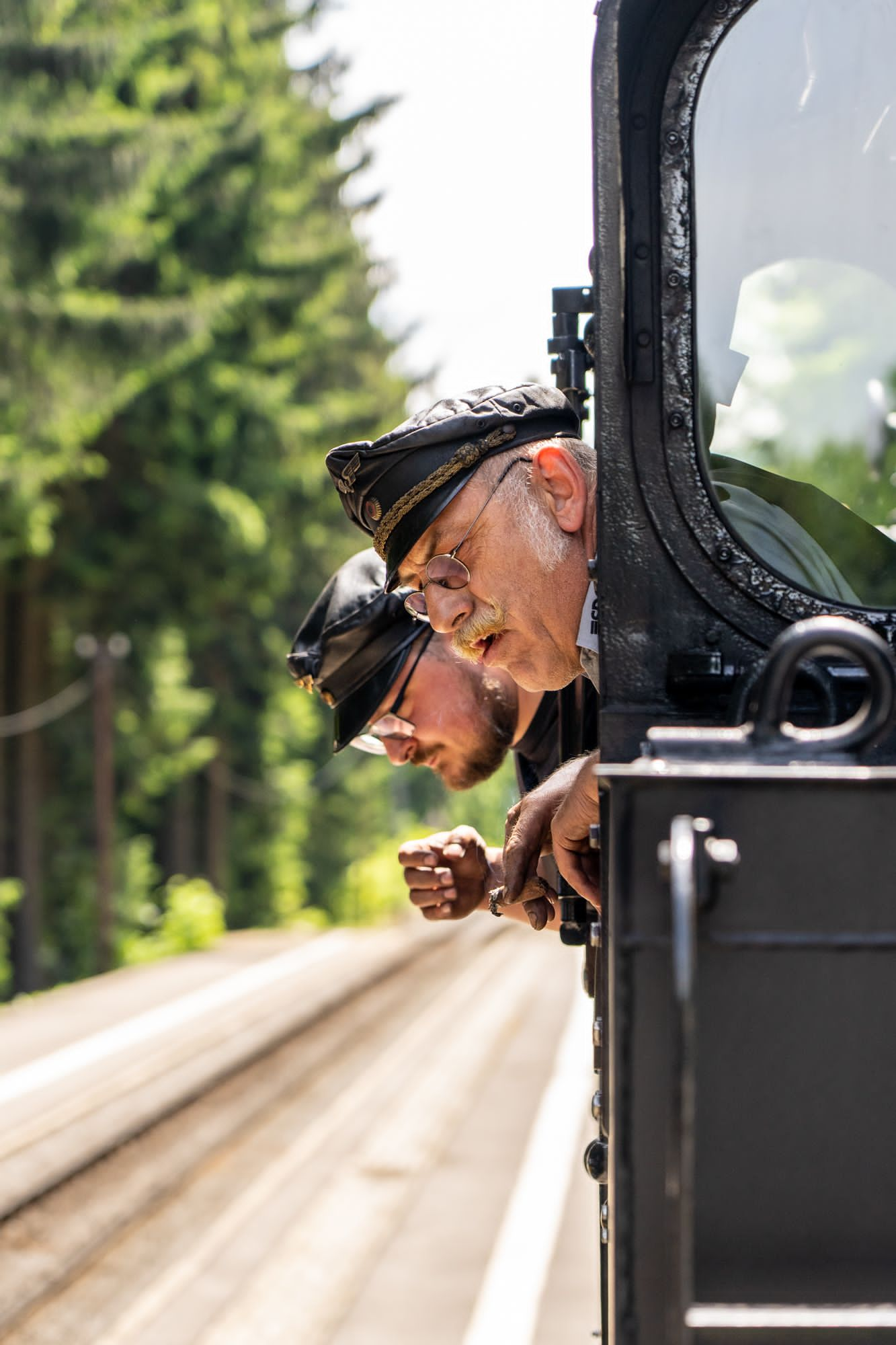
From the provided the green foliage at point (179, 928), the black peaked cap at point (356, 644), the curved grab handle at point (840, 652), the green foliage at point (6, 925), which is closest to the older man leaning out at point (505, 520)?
the curved grab handle at point (840, 652)

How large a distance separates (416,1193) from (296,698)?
81.1 feet

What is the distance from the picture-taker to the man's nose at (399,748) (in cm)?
380

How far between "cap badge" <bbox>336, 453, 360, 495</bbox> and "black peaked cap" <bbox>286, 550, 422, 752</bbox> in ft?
3.89

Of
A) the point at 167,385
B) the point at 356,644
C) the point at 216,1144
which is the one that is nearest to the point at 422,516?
the point at 356,644

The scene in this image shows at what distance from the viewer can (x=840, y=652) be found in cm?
147

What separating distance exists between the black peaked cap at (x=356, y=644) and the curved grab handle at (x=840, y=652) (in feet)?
7.02

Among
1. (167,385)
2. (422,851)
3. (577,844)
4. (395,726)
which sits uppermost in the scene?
(167,385)

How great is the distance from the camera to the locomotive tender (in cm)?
141

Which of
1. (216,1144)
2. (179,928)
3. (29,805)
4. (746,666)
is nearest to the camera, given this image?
(746,666)

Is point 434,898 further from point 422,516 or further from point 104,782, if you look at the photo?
point 104,782

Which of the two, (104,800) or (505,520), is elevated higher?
(505,520)

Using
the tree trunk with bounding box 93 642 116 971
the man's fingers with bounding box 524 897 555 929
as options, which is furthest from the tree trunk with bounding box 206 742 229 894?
the man's fingers with bounding box 524 897 555 929

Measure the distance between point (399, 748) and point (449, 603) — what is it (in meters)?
1.48

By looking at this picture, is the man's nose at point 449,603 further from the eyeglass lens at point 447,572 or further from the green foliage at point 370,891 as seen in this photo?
the green foliage at point 370,891
